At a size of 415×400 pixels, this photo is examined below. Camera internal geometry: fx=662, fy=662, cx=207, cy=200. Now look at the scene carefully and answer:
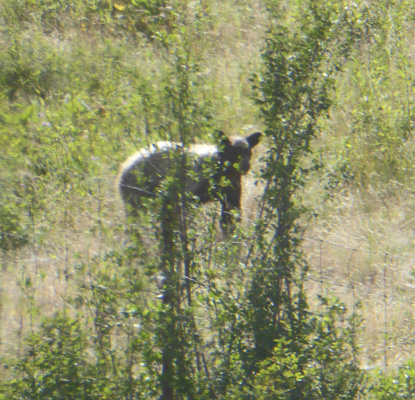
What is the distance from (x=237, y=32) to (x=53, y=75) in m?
2.94

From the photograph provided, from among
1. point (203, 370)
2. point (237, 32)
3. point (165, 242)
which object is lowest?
point (203, 370)

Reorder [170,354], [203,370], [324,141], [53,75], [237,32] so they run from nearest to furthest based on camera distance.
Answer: [170,354]
[203,370]
[324,141]
[53,75]
[237,32]

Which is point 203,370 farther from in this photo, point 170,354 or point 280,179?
point 280,179

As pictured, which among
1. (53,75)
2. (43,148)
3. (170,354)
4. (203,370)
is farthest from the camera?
(53,75)

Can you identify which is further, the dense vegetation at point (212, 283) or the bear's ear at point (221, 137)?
the bear's ear at point (221, 137)

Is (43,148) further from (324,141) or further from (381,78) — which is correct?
(381,78)

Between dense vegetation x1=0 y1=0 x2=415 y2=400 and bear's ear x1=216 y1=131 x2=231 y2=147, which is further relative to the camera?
bear's ear x1=216 y1=131 x2=231 y2=147

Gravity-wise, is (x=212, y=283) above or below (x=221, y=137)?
below

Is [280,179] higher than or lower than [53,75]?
lower

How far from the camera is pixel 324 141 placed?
24.2 feet

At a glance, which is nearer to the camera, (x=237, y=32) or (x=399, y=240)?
(x=399, y=240)

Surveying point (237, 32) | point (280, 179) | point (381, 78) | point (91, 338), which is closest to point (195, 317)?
point (91, 338)

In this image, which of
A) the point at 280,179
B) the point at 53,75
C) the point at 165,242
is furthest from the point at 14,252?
the point at 53,75

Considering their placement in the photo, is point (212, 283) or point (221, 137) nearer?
point (212, 283)
